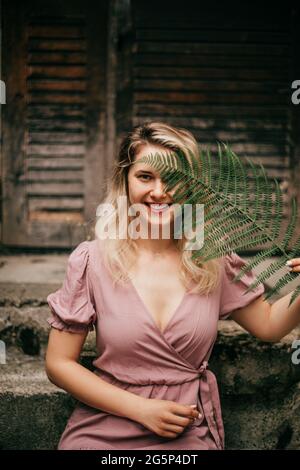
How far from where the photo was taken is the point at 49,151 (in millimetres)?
3994

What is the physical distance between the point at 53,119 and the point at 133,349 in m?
2.42

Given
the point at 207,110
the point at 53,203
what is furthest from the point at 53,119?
the point at 207,110

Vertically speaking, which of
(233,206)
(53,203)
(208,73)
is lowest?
(53,203)

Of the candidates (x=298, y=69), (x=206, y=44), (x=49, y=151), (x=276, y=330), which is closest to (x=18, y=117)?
(x=49, y=151)

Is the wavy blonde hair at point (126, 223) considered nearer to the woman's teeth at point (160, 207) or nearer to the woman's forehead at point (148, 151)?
the woman's forehead at point (148, 151)

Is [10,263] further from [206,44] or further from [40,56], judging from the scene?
[206,44]

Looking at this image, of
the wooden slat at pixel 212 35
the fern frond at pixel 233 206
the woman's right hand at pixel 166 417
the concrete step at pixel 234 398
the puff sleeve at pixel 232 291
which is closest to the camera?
the fern frond at pixel 233 206

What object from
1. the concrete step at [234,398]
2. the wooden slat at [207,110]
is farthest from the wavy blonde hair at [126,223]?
the wooden slat at [207,110]

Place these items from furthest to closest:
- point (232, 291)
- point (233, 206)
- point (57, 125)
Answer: point (57, 125), point (232, 291), point (233, 206)

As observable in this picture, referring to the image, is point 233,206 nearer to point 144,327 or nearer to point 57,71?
point 144,327

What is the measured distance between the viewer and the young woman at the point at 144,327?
1.97 meters

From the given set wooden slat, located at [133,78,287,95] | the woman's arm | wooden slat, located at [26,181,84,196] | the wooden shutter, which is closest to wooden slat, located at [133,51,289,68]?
the wooden shutter

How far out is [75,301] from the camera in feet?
6.68

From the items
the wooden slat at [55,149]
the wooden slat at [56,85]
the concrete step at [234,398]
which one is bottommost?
the concrete step at [234,398]
